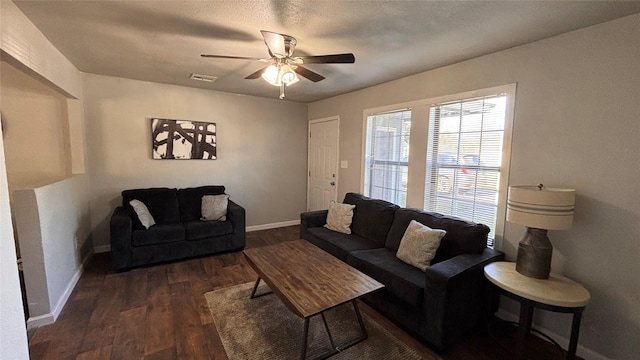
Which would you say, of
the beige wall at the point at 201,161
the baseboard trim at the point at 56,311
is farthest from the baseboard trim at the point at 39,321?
the beige wall at the point at 201,161

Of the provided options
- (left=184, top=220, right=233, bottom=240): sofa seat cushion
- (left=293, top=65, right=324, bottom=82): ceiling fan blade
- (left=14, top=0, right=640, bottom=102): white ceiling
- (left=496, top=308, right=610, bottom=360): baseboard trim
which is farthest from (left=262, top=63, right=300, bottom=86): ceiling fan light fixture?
(left=496, top=308, right=610, bottom=360): baseboard trim

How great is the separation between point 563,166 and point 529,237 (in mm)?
649

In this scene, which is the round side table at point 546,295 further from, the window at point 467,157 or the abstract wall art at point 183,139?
the abstract wall art at point 183,139

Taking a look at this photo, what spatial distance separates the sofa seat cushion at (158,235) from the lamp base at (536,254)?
355cm

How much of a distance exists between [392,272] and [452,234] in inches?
26.8

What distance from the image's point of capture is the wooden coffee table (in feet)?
5.84

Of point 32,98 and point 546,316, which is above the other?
point 32,98

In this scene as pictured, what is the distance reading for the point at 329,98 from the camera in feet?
15.2

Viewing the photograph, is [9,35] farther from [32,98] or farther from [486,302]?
[486,302]

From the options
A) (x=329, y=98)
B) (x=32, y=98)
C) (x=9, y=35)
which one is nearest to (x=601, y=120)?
(x=329, y=98)

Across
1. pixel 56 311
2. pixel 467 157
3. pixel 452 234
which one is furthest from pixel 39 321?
pixel 467 157

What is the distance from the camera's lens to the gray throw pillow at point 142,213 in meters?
3.31

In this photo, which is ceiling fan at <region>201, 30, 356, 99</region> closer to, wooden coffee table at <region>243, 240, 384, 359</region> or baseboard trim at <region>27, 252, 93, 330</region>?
wooden coffee table at <region>243, 240, 384, 359</region>

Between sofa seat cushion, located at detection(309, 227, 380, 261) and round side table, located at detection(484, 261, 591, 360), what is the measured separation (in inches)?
48.5
